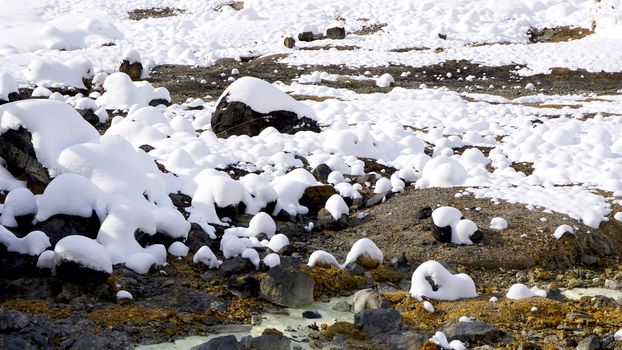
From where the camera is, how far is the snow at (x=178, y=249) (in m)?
8.66

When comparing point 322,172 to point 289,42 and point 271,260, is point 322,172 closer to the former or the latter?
point 271,260

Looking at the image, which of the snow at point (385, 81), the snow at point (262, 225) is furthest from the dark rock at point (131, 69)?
the snow at point (262, 225)

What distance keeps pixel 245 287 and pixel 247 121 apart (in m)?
6.79

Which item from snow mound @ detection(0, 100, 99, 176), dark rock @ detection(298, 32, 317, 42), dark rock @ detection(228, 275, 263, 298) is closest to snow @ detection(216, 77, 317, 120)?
snow mound @ detection(0, 100, 99, 176)

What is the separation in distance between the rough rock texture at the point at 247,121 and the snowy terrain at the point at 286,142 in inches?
6.6

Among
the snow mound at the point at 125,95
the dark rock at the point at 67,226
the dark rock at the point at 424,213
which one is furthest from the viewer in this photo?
the snow mound at the point at 125,95

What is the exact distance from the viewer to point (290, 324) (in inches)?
276

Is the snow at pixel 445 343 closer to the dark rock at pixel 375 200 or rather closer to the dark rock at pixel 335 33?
the dark rock at pixel 375 200

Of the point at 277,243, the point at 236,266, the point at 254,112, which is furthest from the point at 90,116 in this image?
the point at 236,266

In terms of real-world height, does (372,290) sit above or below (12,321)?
below

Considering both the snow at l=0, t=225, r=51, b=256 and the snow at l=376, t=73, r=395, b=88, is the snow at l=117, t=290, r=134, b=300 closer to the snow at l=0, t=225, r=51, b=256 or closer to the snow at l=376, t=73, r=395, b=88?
the snow at l=0, t=225, r=51, b=256

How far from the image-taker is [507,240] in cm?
959

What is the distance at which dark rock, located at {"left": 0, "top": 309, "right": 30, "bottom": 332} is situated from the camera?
5887mm

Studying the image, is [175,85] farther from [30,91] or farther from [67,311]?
[67,311]
